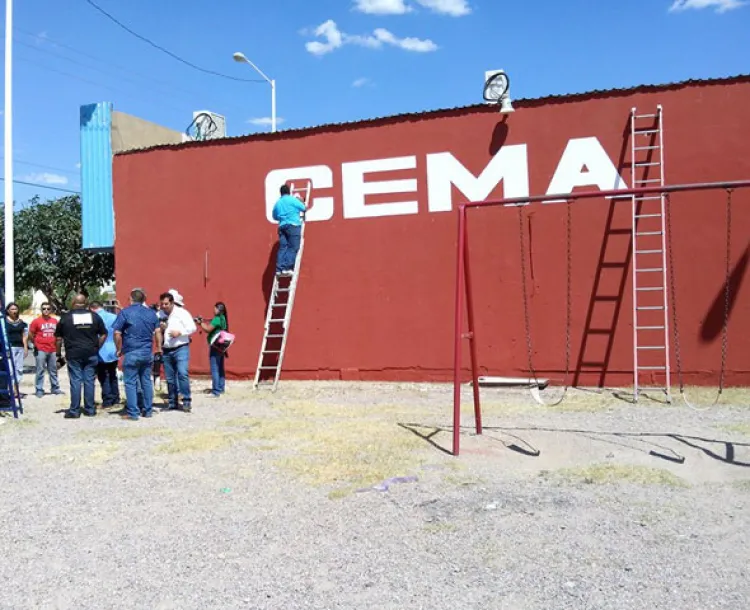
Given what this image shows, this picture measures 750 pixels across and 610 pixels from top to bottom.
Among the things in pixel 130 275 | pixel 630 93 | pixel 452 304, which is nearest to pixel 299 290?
pixel 452 304

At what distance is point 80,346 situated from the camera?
9273 mm

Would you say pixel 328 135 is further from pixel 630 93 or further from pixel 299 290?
pixel 630 93

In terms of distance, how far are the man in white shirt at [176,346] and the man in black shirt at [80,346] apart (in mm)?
911

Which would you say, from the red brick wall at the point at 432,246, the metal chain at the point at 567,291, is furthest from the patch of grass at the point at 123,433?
the metal chain at the point at 567,291

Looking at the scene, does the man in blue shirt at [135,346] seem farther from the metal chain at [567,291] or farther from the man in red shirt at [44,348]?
the metal chain at [567,291]

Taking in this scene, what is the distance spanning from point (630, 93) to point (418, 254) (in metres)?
4.09

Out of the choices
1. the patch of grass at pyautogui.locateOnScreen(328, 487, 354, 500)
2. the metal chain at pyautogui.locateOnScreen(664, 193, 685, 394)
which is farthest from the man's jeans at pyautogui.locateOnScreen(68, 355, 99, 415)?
the metal chain at pyautogui.locateOnScreen(664, 193, 685, 394)

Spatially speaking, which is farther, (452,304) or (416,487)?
(452,304)

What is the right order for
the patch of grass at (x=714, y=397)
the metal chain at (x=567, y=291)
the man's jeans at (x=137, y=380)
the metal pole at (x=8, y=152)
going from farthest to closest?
the metal pole at (x=8, y=152)
the metal chain at (x=567, y=291)
the man's jeans at (x=137, y=380)
the patch of grass at (x=714, y=397)

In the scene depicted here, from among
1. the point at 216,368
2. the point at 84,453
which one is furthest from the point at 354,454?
the point at 216,368

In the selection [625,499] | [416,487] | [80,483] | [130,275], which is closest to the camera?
[625,499]

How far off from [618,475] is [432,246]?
5.97m

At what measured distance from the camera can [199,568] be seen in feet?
14.1

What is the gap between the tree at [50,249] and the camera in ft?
70.6
